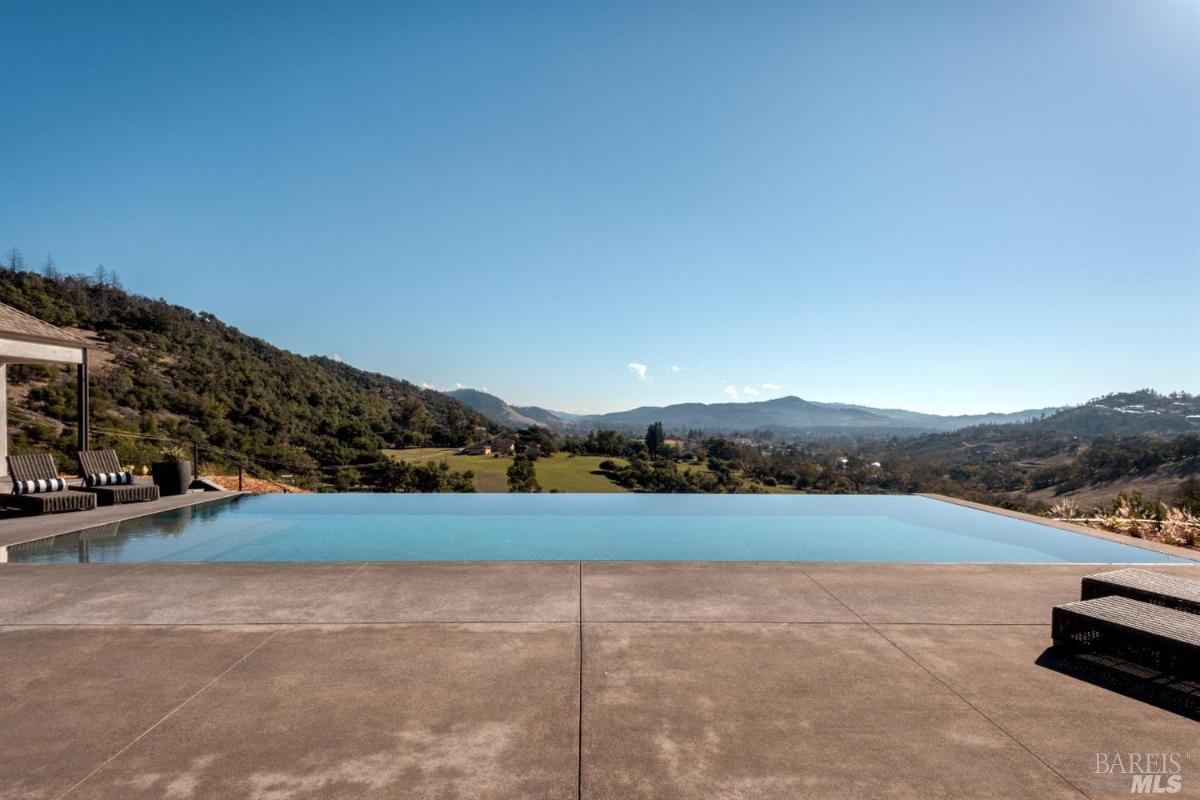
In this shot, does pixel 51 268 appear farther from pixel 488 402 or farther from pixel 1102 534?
pixel 488 402

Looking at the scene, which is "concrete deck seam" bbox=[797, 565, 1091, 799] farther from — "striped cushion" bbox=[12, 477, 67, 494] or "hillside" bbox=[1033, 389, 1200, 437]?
"hillside" bbox=[1033, 389, 1200, 437]

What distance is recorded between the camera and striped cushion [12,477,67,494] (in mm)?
8781

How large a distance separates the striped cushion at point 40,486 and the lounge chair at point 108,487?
1.46 ft

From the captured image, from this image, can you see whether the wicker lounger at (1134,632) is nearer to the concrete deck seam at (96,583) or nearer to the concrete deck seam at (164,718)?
the concrete deck seam at (164,718)

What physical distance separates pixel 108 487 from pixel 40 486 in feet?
2.98

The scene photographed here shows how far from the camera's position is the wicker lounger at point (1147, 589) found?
3916 millimetres

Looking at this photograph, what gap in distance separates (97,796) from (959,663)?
166 inches

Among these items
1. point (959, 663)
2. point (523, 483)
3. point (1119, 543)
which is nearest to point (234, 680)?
point (959, 663)

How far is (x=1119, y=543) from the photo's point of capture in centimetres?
791

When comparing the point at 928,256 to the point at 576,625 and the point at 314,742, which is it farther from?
the point at 314,742

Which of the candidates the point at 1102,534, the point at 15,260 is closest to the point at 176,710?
the point at 1102,534

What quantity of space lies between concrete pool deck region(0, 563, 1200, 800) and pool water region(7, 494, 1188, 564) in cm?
245

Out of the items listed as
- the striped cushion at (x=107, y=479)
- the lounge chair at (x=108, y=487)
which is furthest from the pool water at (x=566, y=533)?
the striped cushion at (x=107, y=479)

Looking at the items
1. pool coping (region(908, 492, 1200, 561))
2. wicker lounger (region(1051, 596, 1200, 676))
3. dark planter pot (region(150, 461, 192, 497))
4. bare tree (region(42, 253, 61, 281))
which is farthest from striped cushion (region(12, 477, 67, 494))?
Result: bare tree (region(42, 253, 61, 281))
